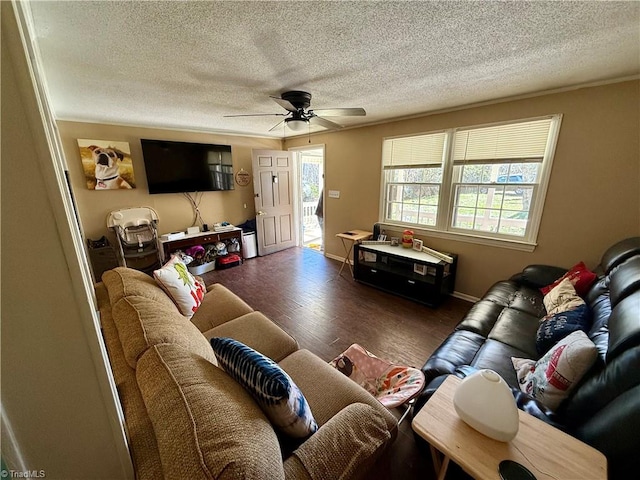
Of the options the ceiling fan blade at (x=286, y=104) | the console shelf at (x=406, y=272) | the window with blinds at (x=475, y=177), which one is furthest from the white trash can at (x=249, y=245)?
the ceiling fan blade at (x=286, y=104)

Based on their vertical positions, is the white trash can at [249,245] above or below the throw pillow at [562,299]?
below

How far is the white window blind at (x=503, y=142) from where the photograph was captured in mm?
2463

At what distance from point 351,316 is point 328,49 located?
241 centimetres


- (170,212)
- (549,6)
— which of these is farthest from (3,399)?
(170,212)

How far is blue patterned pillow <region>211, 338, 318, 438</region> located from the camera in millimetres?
828

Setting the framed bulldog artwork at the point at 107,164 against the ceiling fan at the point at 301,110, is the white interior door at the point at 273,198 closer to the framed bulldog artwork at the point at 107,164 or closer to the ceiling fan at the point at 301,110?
the framed bulldog artwork at the point at 107,164

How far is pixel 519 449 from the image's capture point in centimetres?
Result: 89

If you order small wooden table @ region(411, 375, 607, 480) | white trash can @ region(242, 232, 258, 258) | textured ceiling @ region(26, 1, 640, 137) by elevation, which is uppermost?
textured ceiling @ region(26, 1, 640, 137)

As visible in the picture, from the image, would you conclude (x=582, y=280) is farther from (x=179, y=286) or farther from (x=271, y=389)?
(x=179, y=286)

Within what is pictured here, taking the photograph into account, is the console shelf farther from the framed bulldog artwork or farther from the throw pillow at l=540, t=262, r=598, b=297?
the framed bulldog artwork

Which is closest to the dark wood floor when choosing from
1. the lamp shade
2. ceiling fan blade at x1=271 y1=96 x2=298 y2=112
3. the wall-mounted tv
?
the lamp shade

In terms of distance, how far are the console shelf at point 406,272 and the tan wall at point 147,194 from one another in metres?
2.71

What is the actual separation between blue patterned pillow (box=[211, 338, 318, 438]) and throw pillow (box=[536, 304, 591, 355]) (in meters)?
1.55

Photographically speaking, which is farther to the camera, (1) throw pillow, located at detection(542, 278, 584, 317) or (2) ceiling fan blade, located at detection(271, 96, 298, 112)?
(2) ceiling fan blade, located at detection(271, 96, 298, 112)
